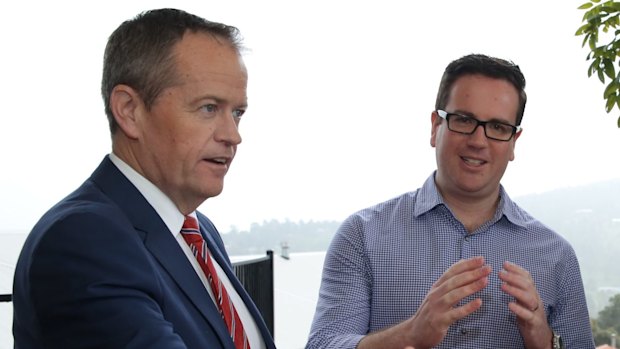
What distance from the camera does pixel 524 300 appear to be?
177cm

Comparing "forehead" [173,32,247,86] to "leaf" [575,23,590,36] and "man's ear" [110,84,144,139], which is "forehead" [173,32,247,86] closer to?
"man's ear" [110,84,144,139]

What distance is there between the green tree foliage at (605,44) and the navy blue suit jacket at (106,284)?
4.47 feet

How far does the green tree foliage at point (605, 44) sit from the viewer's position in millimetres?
2092

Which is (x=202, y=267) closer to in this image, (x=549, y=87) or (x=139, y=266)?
(x=139, y=266)

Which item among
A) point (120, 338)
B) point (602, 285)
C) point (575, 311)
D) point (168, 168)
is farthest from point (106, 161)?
point (602, 285)

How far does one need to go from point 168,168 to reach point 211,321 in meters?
0.26

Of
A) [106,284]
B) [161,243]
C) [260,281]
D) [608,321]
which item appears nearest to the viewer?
[106,284]

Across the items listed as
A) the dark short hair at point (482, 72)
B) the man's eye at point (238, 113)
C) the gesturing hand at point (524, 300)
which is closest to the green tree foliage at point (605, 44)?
the dark short hair at point (482, 72)

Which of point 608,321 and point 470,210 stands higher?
point 470,210

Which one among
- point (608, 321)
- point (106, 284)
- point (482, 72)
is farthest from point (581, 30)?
point (608, 321)

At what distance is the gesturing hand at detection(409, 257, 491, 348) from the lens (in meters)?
1.67

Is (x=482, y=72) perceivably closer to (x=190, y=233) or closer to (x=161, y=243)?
(x=190, y=233)

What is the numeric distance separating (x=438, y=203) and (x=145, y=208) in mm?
1129

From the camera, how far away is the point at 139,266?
3.68ft
